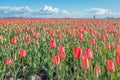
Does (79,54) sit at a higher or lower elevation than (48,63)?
higher

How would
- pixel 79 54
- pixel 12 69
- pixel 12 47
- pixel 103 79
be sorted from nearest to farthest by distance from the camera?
pixel 79 54 → pixel 103 79 → pixel 12 69 → pixel 12 47

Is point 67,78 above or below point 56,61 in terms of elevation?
below

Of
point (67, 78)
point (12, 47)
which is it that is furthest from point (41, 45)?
point (67, 78)

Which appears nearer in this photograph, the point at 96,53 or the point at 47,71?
the point at 47,71

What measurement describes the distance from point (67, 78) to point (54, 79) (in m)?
0.65

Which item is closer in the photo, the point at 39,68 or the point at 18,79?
the point at 18,79

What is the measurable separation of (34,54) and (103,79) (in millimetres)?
2825

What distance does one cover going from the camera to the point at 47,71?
21.3 feet

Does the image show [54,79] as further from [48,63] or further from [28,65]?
[28,65]

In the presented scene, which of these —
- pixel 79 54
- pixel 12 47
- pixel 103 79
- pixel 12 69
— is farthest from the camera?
pixel 12 47

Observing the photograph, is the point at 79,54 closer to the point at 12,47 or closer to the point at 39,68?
the point at 39,68

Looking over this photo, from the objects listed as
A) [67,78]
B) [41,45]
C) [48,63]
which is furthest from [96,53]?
[41,45]

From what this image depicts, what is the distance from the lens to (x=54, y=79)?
248 inches

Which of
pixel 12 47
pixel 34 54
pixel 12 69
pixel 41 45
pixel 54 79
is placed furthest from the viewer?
pixel 41 45
